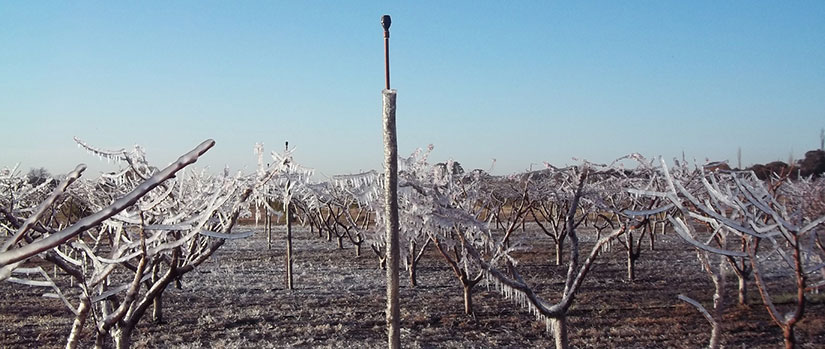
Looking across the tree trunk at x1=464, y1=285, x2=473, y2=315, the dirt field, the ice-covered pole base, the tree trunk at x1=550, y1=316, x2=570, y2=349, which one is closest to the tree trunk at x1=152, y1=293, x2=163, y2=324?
the dirt field

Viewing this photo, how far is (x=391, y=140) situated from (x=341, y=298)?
8327 millimetres

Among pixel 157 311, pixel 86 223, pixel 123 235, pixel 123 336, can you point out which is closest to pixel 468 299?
pixel 157 311

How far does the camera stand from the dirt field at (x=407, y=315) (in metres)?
8.08

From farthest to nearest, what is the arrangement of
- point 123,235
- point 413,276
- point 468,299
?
point 413,276
point 468,299
point 123,235

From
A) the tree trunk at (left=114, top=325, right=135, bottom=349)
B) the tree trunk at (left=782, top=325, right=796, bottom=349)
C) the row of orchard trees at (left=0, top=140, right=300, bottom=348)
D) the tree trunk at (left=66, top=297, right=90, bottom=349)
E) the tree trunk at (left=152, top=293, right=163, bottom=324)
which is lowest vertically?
the tree trunk at (left=152, top=293, right=163, bottom=324)

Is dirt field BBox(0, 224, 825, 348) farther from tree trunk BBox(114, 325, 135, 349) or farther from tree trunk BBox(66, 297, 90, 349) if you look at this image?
tree trunk BBox(66, 297, 90, 349)

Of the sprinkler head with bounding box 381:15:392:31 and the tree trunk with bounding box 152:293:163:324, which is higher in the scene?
the sprinkler head with bounding box 381:15:392:31

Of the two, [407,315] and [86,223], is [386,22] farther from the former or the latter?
[407,315]

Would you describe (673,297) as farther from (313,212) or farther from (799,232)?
(313,212)

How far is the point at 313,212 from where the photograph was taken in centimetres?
2384

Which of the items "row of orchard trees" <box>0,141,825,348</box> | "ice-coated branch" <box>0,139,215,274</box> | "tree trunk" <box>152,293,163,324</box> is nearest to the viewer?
"ice-coated branch" <box>0,139,215,274</box>

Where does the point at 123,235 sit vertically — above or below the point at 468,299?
above

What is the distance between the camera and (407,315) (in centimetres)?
953

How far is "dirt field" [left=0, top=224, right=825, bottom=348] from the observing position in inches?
318
